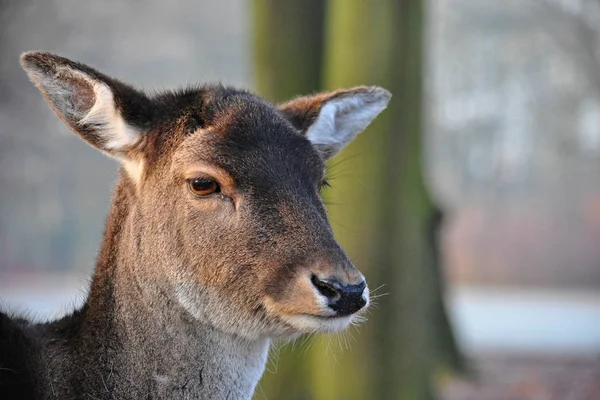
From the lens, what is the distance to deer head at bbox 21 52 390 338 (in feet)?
14.8

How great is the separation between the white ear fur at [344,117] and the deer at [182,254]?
61 centimetres

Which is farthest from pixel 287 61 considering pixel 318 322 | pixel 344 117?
pixel 318 322

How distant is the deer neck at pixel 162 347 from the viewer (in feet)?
15.9

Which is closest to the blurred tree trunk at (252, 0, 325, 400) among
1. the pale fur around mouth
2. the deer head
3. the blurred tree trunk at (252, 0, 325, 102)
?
the blurred tree trunk at (252, 0, 325, 102)

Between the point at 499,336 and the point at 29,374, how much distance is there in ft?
40.6

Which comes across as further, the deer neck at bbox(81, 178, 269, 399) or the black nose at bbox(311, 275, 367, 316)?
the deer neck at bbox(81, 178, 269, 399)

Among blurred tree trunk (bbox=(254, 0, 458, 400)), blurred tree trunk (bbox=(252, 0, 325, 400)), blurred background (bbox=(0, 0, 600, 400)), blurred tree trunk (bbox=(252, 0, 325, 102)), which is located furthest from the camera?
blurred background (bbox=(0, 0, 600, 400))

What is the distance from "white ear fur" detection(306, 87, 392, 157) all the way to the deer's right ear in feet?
3.58

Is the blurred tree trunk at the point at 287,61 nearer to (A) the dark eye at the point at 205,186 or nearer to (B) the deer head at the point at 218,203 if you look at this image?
(B) the deer head at the point at 218,203

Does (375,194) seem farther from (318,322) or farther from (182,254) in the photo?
(318,322)

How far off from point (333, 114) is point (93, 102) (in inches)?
58.3

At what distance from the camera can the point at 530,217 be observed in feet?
75.9

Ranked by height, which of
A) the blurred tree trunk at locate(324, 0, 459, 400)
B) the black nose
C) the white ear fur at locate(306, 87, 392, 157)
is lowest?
the blurred tree trunk at locate(324, 0, 459, 400)

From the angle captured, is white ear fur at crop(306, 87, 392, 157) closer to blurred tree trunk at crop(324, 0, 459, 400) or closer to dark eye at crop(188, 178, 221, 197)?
dark eye at crop(188, 178, 221, 197)
